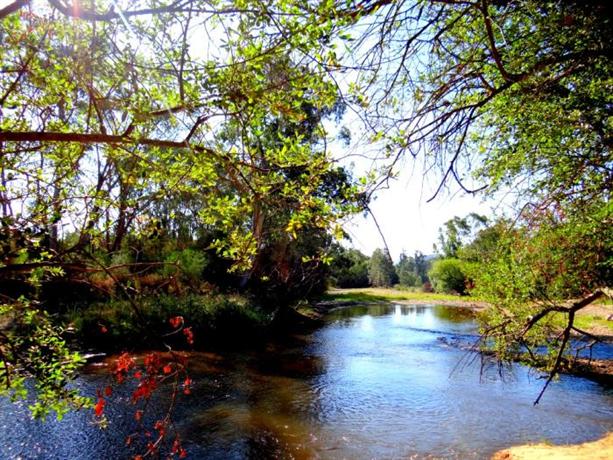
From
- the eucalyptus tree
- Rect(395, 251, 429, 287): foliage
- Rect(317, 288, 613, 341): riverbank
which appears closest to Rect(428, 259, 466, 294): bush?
Rect(317, 288, 613, 341): riverbank

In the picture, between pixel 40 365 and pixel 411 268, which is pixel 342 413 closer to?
pixel 40 365

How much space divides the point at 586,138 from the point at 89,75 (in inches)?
210

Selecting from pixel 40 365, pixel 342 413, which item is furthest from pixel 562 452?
pixel 40 365

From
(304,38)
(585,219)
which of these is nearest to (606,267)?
(585,219)

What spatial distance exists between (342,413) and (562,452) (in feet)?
13.7

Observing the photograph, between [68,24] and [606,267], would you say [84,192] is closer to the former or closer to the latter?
[68,24]

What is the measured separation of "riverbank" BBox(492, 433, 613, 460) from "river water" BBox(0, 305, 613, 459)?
34 centimetres

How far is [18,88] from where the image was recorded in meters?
3.21

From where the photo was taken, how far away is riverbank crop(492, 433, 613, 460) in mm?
6719

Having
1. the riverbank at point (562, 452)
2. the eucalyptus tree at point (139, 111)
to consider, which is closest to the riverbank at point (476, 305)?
the riverbank at point (562, 452)

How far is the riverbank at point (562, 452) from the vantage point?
6719mm

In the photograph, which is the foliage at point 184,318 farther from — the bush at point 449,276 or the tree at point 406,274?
the tree at point 406,274

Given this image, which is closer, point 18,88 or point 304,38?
point 304,38

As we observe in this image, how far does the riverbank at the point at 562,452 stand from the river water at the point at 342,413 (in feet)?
1.13
